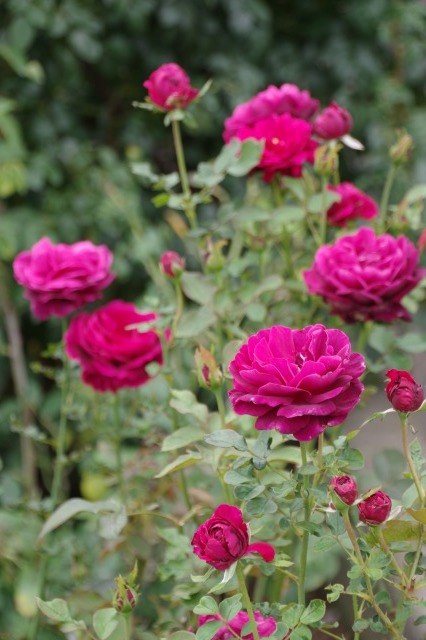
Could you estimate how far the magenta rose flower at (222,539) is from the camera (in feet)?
2.06

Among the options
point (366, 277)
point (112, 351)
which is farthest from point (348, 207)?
point (112, 351)

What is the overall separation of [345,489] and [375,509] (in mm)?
25

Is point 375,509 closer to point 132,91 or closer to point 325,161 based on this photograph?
point 325,161

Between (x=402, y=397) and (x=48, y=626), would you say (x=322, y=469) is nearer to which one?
(x=402, y=397)

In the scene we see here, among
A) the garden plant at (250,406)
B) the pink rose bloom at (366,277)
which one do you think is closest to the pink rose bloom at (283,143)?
the garden plant at (250,406)

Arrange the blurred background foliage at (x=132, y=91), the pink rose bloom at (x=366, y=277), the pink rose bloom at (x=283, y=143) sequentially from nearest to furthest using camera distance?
the pink rose bloom at (x=366, y=277)
the pink rose bloom at (x=283, y=143)
the blurred background foliage at (x=132, y=91)

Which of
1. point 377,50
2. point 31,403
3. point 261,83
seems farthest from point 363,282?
point 377,50

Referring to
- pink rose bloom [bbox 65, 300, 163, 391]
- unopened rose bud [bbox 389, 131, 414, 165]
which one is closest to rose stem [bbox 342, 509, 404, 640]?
pink rose bloom [bbox 65, 300, 163, 391]

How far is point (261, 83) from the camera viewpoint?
214cm

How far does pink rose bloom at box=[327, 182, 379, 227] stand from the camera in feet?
3.54

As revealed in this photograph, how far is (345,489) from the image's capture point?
2.05ft

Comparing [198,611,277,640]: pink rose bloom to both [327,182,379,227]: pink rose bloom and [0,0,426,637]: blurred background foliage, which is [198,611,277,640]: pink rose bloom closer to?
[327,182,379,227]: pink rose bloom

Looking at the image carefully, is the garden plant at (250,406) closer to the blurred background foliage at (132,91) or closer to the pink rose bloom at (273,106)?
the pink rose bloom at (273,106)

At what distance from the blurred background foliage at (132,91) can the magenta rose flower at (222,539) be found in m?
1.31
